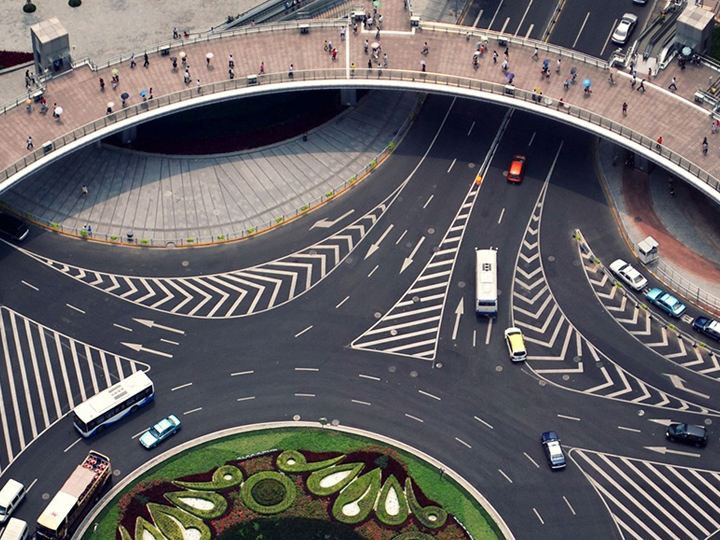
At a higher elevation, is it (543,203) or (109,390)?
A: (543,203)

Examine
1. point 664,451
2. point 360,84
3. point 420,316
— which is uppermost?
point 360,84

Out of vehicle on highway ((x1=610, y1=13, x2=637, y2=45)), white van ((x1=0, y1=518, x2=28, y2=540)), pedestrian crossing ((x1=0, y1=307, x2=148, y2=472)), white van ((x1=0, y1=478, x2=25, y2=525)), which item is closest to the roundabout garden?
white van ((x1=0, y1=518, x2=28, y2=540))

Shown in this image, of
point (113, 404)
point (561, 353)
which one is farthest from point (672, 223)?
point (113, 404)

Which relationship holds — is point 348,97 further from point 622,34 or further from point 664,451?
point 664,451

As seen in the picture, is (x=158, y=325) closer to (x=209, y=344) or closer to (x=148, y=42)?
(x=209, y=344)

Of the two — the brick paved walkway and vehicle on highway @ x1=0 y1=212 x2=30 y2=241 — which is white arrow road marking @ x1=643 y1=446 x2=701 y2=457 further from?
vehicle on highway @ x1=0 y1=212 x2=30 y2=241

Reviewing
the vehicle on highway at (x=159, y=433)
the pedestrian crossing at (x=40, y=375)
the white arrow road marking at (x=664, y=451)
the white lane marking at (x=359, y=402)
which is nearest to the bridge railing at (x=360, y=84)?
the pedestrian crossing at (x=40, y=375)

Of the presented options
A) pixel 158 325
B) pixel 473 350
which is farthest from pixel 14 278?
pixel 473 350
